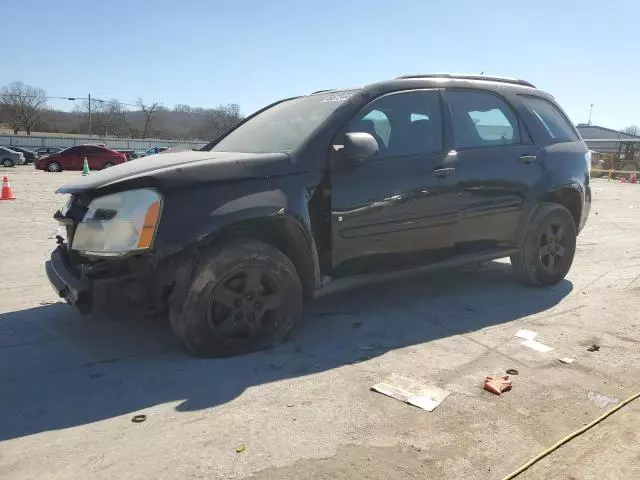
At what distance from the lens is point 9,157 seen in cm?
3503

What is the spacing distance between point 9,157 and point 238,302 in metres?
37.1

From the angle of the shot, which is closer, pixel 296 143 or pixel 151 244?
pixel 151 244

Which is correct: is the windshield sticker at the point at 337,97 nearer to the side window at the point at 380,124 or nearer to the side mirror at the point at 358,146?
the side window at the point at 380,124

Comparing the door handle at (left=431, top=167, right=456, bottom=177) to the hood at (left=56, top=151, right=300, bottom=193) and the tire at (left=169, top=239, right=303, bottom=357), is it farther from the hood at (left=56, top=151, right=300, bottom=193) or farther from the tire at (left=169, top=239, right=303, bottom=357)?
the tire at (left=169, top=239, right=303, bottom=357)

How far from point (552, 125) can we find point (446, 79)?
55.8 inches

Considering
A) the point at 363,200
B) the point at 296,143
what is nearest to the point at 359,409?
the point at 363,200

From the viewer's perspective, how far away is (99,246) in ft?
10.9

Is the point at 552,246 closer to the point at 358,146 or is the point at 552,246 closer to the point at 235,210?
the point at 358,146

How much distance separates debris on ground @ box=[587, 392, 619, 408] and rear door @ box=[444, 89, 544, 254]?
170cm

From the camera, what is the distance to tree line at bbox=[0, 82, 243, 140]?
102 metres

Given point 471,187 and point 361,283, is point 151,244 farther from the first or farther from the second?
point 471,187

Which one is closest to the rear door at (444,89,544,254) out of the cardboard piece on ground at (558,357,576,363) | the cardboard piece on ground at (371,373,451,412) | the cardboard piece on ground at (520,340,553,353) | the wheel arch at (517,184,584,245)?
the wheel arch at (517,184,584,245)

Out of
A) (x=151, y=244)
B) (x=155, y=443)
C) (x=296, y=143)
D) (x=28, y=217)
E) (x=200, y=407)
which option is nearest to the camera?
(x=155, y=443)

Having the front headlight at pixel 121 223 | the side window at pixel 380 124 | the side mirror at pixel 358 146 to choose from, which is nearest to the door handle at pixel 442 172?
the side window at pixel 380 124
